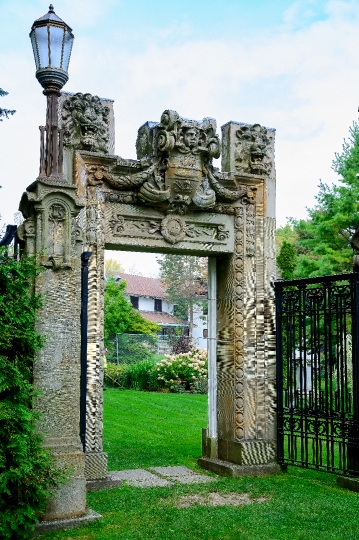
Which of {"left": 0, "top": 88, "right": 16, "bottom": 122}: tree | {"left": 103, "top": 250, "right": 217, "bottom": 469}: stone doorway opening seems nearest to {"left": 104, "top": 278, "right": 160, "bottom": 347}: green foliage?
{"left": 103, "top": 250, "right": 217, "bottom": 469}: stone doorway opening

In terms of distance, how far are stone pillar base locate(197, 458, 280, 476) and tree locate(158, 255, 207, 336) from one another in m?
20.2

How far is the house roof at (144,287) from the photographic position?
3875 centimetres

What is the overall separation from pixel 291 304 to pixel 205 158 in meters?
2.18

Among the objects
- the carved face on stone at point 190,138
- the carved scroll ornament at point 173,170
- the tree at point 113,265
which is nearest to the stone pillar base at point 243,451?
the carved scroll ornament at point 173,170

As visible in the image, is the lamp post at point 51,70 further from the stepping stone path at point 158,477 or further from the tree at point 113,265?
the tree at point 113,265

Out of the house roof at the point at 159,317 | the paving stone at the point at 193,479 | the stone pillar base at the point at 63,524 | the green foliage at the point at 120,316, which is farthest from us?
the house roof at the point at 159,317

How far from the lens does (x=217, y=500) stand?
6.64 m

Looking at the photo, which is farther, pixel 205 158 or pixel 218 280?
pixel 218 280

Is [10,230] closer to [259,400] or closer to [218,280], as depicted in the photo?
[218,280]

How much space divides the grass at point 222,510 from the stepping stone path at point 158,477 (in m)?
0.22

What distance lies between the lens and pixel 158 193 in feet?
25.1

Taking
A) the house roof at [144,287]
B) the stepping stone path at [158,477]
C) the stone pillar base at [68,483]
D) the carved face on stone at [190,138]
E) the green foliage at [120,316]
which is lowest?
the stepping stone path at [158,477]

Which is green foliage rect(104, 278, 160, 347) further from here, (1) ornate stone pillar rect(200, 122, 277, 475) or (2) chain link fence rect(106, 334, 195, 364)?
(1) ornate stone pillar rect(200, 122, 277, 475)

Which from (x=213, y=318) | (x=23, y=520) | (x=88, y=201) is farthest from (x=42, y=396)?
(x=213, y=318)
